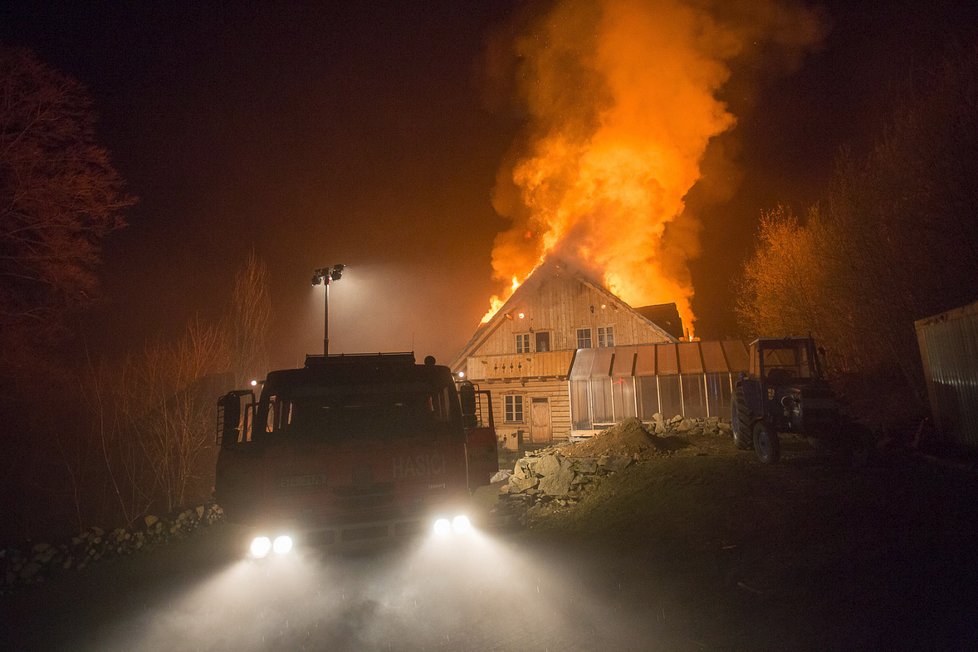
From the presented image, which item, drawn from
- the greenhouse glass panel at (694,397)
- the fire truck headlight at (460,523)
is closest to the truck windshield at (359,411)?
the fire truck headlight at (460,523)

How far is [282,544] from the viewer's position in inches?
217

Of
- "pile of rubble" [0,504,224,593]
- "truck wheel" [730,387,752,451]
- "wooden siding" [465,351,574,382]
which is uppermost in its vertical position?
"wooden siding" [465,351,574,382]

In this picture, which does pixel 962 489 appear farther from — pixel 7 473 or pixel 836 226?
pixel 7 473

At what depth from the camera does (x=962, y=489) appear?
7.56 m

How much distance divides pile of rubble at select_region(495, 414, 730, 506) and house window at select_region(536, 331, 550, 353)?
12448 mm

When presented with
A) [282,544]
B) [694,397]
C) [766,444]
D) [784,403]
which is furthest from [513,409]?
[282,544]

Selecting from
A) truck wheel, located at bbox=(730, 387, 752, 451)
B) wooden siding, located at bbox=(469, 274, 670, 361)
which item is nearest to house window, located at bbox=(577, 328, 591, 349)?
wooden siding, located at bbox=(469, 274, 670, 361)

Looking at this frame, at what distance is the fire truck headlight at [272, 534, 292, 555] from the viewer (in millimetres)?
5488

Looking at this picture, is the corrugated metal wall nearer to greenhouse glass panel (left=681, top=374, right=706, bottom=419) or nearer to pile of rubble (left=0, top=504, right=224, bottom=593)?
greenhouse glass panel (left=681, top=374, right=706, bottom=419)

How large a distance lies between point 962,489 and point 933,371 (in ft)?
15.5

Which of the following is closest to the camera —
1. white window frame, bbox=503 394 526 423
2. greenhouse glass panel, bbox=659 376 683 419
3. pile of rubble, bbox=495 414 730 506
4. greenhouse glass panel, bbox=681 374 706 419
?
pile of rubble, bbox=495 414 730 506

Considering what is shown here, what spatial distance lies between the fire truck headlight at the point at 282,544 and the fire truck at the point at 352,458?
0.03ft

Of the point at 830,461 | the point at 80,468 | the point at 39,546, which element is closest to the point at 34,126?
the point at 39,546

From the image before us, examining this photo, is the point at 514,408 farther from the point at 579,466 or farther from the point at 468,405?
the point at 468,405
